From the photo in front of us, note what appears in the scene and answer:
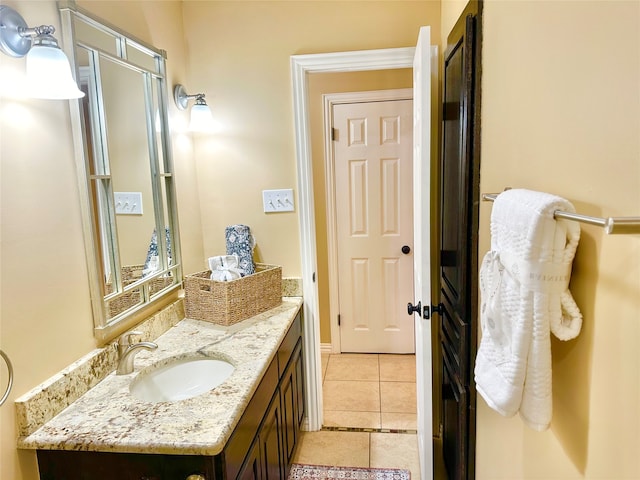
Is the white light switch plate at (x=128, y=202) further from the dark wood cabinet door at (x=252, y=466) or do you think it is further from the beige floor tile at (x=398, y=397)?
the beige floor tile at (x=398, y=397)

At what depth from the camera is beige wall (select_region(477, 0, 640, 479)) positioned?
1.97ft

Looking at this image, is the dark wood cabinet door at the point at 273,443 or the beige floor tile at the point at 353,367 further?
the beige floor tile at the point at 353,367

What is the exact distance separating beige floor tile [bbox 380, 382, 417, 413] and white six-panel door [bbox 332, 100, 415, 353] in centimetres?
51

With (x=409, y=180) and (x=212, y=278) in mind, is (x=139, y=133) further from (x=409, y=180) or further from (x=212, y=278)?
(x=409, y=180)

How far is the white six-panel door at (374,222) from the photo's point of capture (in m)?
3.09

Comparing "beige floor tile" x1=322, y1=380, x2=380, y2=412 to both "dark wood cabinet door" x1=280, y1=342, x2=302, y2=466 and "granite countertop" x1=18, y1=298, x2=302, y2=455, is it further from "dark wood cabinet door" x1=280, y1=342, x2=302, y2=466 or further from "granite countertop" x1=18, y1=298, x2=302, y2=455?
"granite countertop" x1=18, y1=298, x2=302, y2=455

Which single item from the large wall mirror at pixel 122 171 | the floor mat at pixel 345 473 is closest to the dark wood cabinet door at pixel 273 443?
the floor mat at pixel 345 473

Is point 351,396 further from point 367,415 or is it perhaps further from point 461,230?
point 461,230

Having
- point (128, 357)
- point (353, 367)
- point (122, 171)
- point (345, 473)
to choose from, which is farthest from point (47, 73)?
point (353, 367)

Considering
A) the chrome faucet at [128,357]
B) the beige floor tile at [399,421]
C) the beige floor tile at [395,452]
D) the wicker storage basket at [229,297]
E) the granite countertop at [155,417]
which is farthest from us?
the beige floor tile at [399,421]

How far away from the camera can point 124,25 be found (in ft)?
5.47

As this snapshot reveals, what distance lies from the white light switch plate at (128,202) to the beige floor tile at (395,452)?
170 centimetres

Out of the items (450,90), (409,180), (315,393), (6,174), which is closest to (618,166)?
(450,90)

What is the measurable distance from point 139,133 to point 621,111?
1676 millimetres
